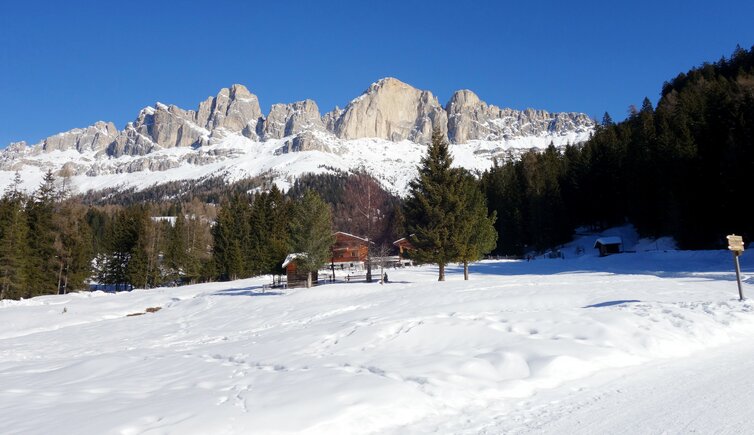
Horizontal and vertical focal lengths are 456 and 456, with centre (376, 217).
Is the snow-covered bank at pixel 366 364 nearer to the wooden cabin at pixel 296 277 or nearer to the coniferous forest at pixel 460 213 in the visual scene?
the coniferous forest at pixel 460 213

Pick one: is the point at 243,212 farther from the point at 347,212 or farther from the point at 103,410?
the point at 103,410

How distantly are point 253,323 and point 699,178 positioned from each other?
138ft

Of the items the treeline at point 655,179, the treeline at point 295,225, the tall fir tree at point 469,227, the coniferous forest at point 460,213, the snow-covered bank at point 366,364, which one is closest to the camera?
the snow-covered bank at point 366,364

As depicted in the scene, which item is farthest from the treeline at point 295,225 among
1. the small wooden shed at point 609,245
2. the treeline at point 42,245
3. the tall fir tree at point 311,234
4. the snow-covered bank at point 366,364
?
the small wooden shed at point 609,245

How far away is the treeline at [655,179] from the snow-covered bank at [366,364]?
2569cm

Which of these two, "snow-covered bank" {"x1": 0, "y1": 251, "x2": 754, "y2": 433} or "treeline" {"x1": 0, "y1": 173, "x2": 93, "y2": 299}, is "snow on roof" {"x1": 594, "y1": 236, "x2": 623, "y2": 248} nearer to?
"snow-covered bank" {"x1": 0, "y1": 251, "x2": 754, "y2": 433}

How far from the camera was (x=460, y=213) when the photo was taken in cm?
3072

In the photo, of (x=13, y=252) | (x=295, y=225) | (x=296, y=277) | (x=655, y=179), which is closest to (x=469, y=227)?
(x=295, y=225)

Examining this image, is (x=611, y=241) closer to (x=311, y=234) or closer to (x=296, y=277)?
(x=296, y=277)

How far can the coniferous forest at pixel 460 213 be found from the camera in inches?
1281

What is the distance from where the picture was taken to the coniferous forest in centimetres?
3253

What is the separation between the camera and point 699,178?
42.0 metres

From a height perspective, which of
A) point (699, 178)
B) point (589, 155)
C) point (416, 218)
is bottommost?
point (416, 218)

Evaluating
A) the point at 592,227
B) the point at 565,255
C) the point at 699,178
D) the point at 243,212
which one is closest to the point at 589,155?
the point at 592,227
